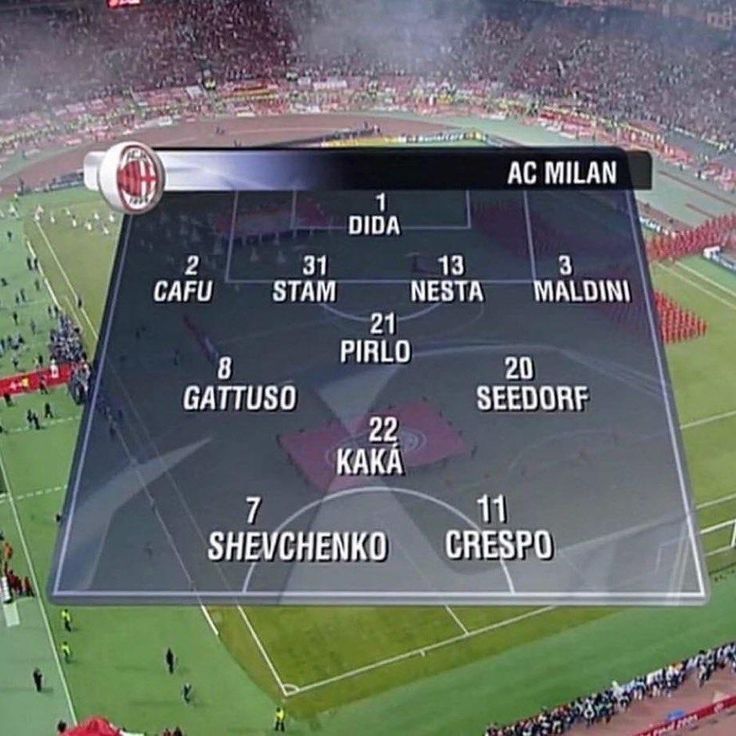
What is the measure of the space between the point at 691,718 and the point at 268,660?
250cm

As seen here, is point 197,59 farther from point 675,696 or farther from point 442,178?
point 675,696

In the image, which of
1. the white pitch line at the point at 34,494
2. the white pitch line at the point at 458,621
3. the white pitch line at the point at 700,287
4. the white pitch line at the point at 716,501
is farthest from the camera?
the white pitch line at the point at 700,287

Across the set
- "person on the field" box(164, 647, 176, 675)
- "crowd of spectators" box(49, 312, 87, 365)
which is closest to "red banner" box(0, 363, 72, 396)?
"crowd of spectators" box(49, 312, 87, 365)

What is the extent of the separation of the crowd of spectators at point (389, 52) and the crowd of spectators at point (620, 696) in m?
4.89

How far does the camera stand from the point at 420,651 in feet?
24.0

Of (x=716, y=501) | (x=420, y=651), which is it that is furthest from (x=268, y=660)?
(x=716, y=501)

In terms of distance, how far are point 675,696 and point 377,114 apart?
19.7 ft

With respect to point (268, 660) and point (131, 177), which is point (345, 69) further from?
point (268, 660)

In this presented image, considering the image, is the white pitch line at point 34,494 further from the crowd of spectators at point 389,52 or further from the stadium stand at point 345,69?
the crowd of spectators at point 389,52

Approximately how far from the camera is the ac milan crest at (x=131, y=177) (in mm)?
6559

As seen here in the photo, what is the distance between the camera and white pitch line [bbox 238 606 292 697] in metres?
7.05

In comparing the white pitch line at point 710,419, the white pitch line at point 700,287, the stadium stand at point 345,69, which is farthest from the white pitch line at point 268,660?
the white pitch line at point 700,287

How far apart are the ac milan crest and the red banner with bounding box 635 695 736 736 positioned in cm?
413

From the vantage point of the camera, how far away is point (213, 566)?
6512 mm
